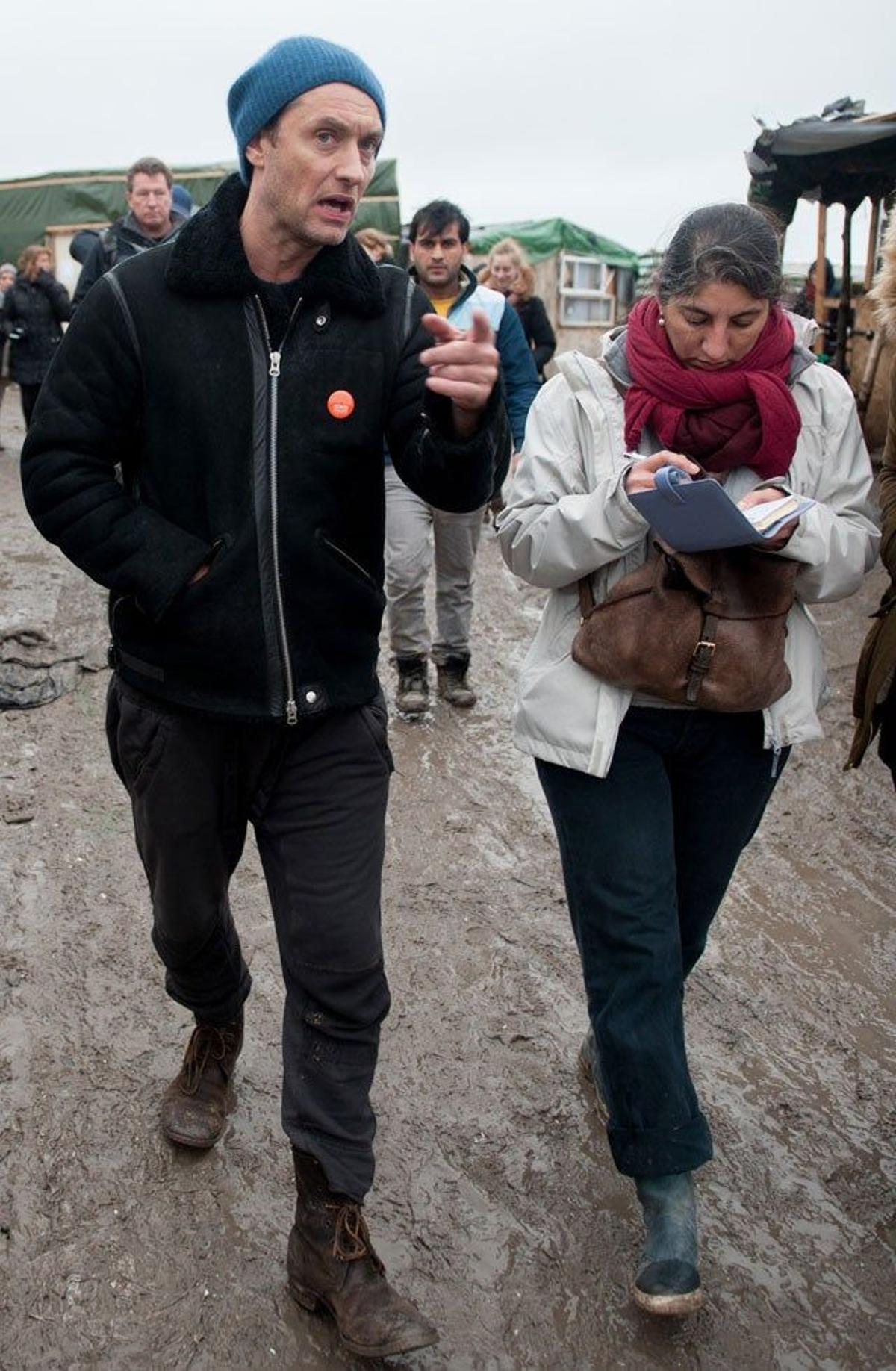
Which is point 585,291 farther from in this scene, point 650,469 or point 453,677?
point 650,469

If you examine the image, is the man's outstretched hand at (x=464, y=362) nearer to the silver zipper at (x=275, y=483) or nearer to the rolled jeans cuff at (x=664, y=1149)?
the silver zipper at (x=275, y=483)

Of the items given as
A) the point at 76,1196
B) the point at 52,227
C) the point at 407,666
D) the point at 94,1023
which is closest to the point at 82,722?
the point at 407,666

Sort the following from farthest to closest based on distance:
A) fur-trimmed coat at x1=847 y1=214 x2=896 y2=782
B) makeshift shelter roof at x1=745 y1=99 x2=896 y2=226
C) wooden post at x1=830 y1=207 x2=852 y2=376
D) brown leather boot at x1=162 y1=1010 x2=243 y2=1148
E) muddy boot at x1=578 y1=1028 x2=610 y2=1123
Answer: wooden post at x1=830 y1=207 x2=852 y2=376, makeshift shelter roof at x1=745 y1=99 x2=896 y2=226, muddy boot at x1=578 y1=1028 x2=610 y2=1123, brown leather boot at x1=162 y1=1010 x2=243 y2=1148, fur-trimmed coat at x1=847 y1=214 x2=896 y2=782

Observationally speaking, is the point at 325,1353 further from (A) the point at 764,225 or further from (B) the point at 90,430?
(A) the point at 764,225

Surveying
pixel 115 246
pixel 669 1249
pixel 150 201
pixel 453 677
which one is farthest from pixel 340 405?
pixel 115 246

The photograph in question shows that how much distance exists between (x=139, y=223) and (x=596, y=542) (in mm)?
5360

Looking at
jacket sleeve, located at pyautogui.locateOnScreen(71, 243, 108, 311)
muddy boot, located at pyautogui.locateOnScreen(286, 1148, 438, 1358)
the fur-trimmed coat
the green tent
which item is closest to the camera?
muddy boot, located at pyautogui.locateOnScreen(286, 1148, 438, 1358)

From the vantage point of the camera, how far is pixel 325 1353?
99.5 inches

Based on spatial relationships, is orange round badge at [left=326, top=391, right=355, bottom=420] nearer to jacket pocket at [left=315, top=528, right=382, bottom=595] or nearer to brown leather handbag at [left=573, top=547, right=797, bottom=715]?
jacket pocket at [left=315, top=528, right=382, bottom=595]

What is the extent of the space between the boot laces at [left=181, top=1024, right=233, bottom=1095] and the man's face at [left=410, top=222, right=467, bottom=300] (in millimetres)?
3786

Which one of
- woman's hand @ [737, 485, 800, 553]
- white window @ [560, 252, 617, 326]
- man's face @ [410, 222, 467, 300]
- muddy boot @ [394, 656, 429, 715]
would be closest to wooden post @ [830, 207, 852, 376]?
man's face @ [410, 222, 467, 300]

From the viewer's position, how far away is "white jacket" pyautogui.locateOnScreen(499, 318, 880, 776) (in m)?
2.62

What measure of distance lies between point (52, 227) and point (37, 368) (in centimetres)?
1115

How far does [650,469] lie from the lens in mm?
2512
